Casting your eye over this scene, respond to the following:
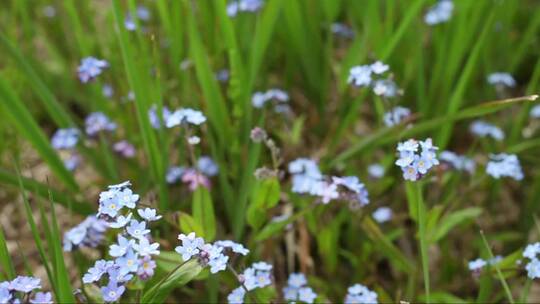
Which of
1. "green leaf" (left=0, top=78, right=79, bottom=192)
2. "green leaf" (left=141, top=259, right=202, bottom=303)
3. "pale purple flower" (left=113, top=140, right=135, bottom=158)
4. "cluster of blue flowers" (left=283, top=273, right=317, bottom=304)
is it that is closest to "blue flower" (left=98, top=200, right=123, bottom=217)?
"green leaf" (left=141, top=259, right=202, bottom=303)

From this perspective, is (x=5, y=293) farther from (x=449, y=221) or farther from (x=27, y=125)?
(x=449, y=221)

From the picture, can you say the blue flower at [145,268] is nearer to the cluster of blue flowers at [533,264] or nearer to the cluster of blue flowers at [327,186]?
the cluster of blue flowers at [327,186]

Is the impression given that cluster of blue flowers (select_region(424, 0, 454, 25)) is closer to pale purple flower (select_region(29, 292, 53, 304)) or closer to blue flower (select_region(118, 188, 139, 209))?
blue flower (select_region(118, 188, 139, 209))

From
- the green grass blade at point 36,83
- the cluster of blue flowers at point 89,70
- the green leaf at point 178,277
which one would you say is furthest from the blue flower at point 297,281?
the green grass blade at point 36,83

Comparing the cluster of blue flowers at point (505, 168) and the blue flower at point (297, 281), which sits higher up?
the cluster of blue flowers at point (505, 168)

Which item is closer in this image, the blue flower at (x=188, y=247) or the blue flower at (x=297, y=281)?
the blue flower at (x=188, y=247)

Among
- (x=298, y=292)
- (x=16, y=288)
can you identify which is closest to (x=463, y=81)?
(x=298, y=292)
